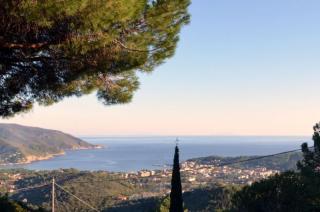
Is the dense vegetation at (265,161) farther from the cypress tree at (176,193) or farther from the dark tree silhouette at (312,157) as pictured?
the cypress tree at (176,193)

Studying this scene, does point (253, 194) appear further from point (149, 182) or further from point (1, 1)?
point (149, 182)

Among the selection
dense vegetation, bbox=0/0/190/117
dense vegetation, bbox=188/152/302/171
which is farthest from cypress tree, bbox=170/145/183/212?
dense vegetation, bbox=188/152/302/171

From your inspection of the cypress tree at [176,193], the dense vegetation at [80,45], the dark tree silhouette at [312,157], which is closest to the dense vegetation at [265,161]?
the dark tree silhouette at [312,157]

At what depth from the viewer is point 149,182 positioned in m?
120

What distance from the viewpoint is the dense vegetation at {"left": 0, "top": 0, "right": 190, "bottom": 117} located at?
24.2 ft

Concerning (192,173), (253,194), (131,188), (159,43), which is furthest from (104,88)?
(192,173)

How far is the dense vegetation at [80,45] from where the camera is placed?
291 inches

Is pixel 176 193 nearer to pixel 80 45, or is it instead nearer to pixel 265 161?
pixel 80 45

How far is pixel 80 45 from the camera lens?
8406mm

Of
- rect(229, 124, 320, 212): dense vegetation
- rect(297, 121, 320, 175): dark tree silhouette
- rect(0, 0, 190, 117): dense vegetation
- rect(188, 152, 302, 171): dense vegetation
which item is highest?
rect(0, 0, 190, 117): dense vegetation

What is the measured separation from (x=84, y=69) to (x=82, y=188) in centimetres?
8536

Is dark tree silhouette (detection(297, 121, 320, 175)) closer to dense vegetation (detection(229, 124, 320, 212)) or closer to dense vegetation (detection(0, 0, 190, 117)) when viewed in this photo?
dense vegetation (detection(229, 124, 320, 212))

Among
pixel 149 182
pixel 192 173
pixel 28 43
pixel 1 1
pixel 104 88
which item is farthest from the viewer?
pixel 192 173

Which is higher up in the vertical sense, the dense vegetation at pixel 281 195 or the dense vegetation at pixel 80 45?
the dense vegetation at pixel 80 45
